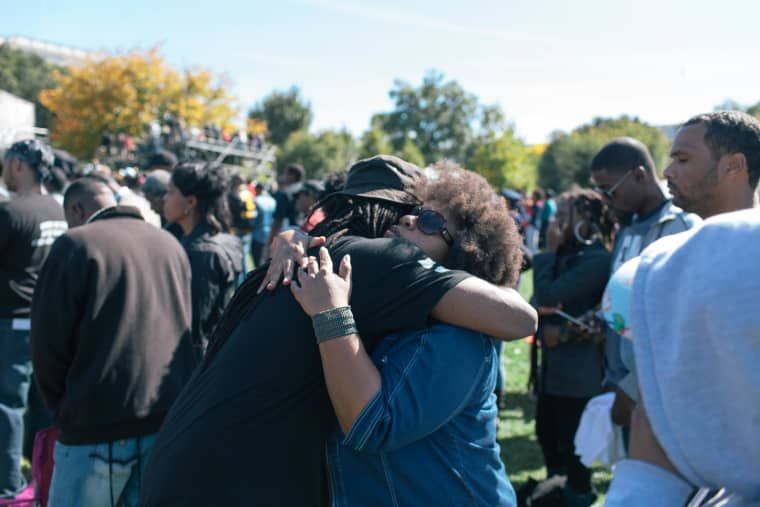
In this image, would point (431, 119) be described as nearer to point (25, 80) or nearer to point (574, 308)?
point (25, 80)

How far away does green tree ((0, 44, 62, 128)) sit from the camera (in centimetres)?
5756

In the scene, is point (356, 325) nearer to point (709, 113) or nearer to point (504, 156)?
point (709, 113)

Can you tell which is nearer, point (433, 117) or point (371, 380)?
point (371, 380)

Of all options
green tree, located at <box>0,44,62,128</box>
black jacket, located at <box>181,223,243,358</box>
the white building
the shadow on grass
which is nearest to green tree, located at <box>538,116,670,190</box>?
the shadow on grass

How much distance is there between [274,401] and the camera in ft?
5.25

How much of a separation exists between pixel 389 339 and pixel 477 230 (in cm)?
47

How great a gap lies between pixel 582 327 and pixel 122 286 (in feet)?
9.66

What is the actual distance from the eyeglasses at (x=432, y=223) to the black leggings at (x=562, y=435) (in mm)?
2844

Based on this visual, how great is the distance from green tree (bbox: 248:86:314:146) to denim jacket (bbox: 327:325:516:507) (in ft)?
239

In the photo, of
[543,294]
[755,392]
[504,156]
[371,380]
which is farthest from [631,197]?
[504,156]

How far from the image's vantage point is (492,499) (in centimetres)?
174

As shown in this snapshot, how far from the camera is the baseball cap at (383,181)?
6.42 feet

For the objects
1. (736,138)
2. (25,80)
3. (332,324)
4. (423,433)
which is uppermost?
(25,80)

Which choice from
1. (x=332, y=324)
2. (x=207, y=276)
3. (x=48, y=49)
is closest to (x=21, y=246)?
(x=207, y=276)
